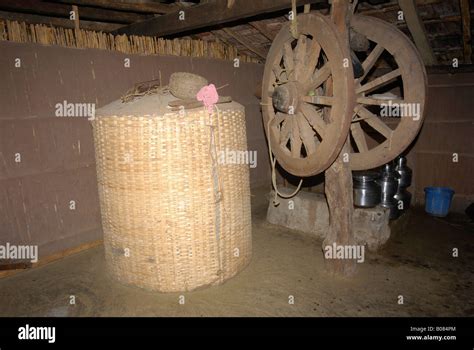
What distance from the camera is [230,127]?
3.77 m

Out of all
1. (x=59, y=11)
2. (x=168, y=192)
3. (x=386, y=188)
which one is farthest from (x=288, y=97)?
(x=59, y=11)

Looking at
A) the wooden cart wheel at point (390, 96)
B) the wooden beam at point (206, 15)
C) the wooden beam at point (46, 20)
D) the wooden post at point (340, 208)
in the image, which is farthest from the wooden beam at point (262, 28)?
the wooden post at point (340, 208)

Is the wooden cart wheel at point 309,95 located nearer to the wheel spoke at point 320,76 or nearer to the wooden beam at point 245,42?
the wheel spoke at point 320,76

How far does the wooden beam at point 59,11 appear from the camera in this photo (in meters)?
4.32

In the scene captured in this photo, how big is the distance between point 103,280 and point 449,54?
21.6 feet

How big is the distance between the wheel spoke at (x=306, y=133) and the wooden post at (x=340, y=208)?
453 mm

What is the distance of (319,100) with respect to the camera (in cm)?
325

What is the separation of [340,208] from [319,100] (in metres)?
1.37

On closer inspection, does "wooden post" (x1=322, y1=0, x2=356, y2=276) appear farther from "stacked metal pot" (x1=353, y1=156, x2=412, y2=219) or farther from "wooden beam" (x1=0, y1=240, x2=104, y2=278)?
"wooden beam" (x1=0, y1=240, x2=104, y2=278)

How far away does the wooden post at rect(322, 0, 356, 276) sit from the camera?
372cm

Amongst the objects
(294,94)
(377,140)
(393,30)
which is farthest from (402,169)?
(294,94)

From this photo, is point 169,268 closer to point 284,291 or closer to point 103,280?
point 103,280

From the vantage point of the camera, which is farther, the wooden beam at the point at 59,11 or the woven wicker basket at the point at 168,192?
the wooden beam at the point at 59,11

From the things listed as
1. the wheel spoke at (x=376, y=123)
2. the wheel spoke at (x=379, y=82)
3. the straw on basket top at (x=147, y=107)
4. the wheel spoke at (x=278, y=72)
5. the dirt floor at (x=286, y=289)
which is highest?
the wheel spoke at (x=278, y=72)
